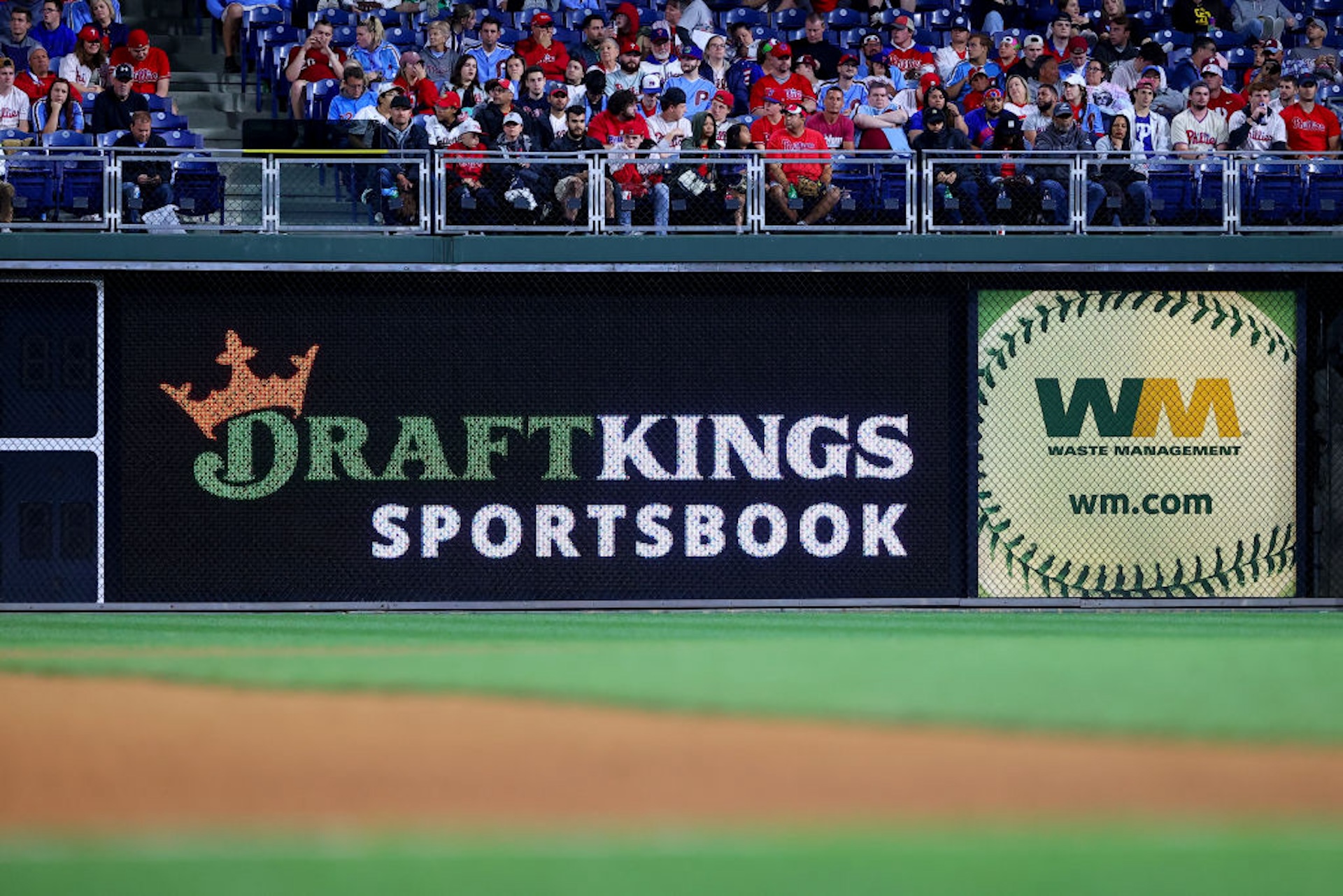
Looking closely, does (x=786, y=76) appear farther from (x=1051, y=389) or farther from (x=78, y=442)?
(x=78, y=442)

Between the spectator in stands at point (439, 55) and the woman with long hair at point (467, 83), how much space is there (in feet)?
2.91

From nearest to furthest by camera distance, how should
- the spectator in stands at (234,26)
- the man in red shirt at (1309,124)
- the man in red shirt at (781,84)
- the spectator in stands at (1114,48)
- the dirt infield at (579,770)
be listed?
the dirt infield at (579,770)
the man in red shirt at (1309,124)
the man in red shirt at (781,84)
the spectator in stands at (234,26)
the spectator in stands at (1114,48)

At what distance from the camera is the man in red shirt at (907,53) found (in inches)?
797

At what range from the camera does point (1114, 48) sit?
2103 centimetres

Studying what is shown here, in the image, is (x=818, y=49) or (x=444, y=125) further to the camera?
(x=818, y=49)

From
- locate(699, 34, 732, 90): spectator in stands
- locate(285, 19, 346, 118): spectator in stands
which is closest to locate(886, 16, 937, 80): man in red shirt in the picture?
locate(699, 34, 732, 90): spectator in stands

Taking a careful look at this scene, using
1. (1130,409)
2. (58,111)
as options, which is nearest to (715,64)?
(1130,409)

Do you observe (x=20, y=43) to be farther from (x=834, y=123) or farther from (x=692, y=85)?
(x=834, y=123)

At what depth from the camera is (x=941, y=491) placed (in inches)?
672

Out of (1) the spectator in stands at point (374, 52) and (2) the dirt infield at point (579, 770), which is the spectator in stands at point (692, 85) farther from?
(2) the dirt infield at point (579, 770)

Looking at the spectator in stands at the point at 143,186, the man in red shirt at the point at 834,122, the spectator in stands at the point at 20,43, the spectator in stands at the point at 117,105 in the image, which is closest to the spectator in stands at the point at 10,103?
the spectator in stands at the point at 117,105

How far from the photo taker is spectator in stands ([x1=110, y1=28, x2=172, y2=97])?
1916 centimetres

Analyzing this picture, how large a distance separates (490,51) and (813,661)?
1041 centimetres

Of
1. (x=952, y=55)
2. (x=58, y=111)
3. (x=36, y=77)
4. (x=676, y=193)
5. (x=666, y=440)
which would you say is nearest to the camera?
(x=676, y=193)
